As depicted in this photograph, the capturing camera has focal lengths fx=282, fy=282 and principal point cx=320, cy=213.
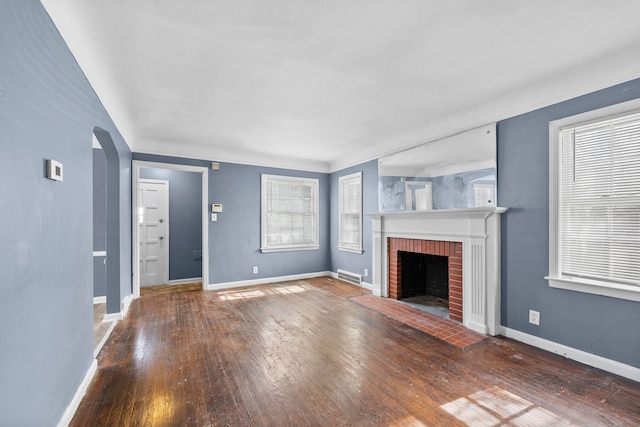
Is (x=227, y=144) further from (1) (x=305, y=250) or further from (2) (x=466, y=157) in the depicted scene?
(2) (x=466, y=157)

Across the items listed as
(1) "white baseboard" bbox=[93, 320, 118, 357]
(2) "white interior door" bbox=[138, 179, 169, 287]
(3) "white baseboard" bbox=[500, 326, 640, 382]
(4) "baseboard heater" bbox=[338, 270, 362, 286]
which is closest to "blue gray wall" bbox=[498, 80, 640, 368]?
(3) "white baseboard" bbox=[500, 326, 640, 382]

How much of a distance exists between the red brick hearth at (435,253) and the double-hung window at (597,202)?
0.98 metres

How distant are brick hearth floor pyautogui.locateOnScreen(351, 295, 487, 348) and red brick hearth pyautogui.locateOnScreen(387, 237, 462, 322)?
0.18 metres

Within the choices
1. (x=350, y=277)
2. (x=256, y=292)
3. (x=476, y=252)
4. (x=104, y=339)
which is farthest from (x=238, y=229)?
(x=476, y=252)

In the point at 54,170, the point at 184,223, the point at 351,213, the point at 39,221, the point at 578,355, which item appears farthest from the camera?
the point at 184,223

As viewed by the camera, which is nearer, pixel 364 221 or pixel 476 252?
pixel 476 252

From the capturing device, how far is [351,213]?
18.8 feet

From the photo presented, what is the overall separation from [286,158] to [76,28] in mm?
3981

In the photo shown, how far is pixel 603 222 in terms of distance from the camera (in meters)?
2.43

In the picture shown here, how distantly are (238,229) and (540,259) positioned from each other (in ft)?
14.9

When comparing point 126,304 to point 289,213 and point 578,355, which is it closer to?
point 289,213

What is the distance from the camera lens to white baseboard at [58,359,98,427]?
173cm

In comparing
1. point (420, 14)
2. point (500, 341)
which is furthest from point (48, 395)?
point (500, 341)

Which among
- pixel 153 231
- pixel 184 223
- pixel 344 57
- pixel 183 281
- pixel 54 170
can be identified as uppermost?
pixel 344 57
